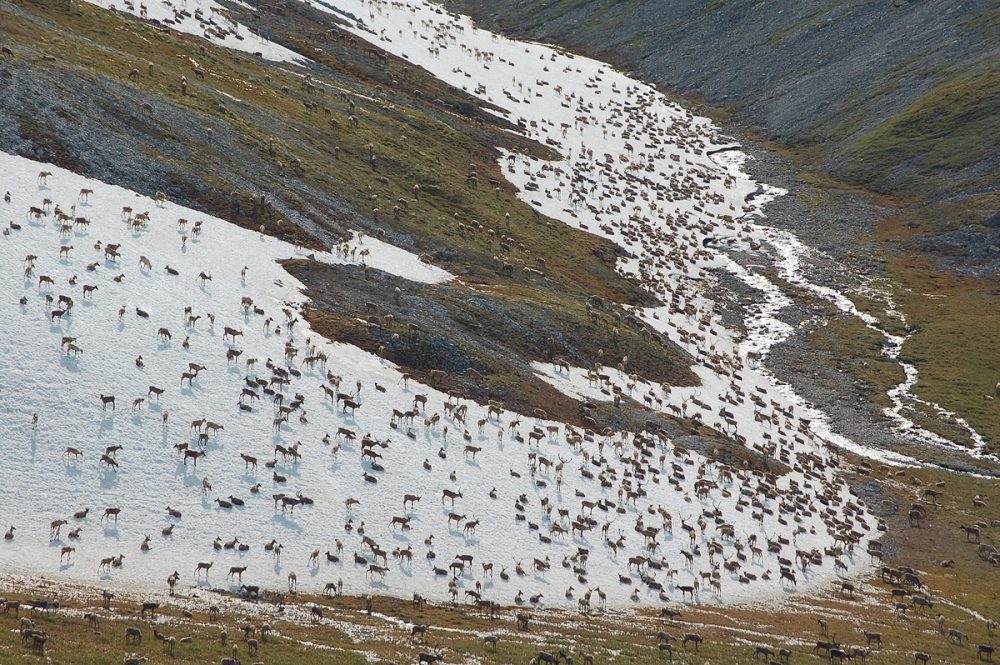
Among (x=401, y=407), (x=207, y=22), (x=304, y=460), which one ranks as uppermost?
(x=207, y=22)

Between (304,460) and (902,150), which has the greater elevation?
(902,150)

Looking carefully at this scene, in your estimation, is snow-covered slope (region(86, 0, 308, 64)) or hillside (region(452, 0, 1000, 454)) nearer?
hillside (region(452, 0, 1000, 454))

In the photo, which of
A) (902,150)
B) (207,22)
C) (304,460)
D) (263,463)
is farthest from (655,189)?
(263,463)

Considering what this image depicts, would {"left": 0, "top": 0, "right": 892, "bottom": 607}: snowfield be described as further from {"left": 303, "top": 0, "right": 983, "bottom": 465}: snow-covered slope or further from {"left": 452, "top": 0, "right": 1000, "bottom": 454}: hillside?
{"left": 452, "top": 0, "right": 1000, "bottom": 454}: hillside

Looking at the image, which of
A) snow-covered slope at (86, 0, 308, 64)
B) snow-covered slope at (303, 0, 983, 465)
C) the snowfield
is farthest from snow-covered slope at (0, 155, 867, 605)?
snow-covered slope at (86, 0, 308, 64)

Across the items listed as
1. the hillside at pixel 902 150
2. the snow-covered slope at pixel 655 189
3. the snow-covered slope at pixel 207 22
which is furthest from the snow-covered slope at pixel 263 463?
the snow-covered slope at pixel 207 22

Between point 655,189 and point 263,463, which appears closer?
point 263,463

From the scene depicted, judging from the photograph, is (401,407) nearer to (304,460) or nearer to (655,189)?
(304,460)
